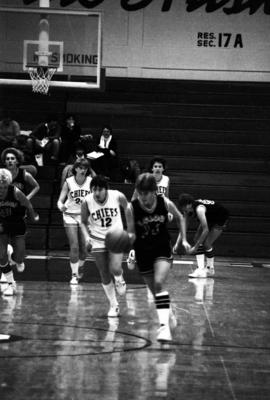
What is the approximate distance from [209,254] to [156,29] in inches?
493

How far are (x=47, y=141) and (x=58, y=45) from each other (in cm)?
380

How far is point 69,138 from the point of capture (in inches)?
831

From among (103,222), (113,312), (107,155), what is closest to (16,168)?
(103,222)

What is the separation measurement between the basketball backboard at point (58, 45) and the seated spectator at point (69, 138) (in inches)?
122

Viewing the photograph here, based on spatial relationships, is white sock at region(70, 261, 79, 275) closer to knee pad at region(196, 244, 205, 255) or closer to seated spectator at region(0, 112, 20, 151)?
knee pad at region(196, 244, 205, 255)

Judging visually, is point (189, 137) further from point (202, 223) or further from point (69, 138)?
point (202, 223)

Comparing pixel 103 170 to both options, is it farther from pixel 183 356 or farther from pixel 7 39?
pixel 183 356

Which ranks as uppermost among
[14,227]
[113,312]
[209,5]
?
[209,5]

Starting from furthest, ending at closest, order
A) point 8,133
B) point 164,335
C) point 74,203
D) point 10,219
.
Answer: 1. point 8,133
2. point 74,203
3. point 10,219
4. point 164,335

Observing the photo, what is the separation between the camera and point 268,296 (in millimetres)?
13266

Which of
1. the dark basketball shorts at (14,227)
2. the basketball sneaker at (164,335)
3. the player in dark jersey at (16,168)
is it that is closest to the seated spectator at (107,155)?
the player in dark jersey at (16,168)

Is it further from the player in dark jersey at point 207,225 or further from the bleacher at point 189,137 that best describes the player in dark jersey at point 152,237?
the bleacher at point 189,137

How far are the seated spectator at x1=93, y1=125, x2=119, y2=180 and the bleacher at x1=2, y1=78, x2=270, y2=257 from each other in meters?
0.54

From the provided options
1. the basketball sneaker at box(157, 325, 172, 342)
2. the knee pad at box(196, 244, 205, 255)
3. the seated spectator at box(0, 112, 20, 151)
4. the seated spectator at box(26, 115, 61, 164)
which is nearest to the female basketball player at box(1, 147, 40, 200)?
the knee pad at box(196, 244, 205, 255)
